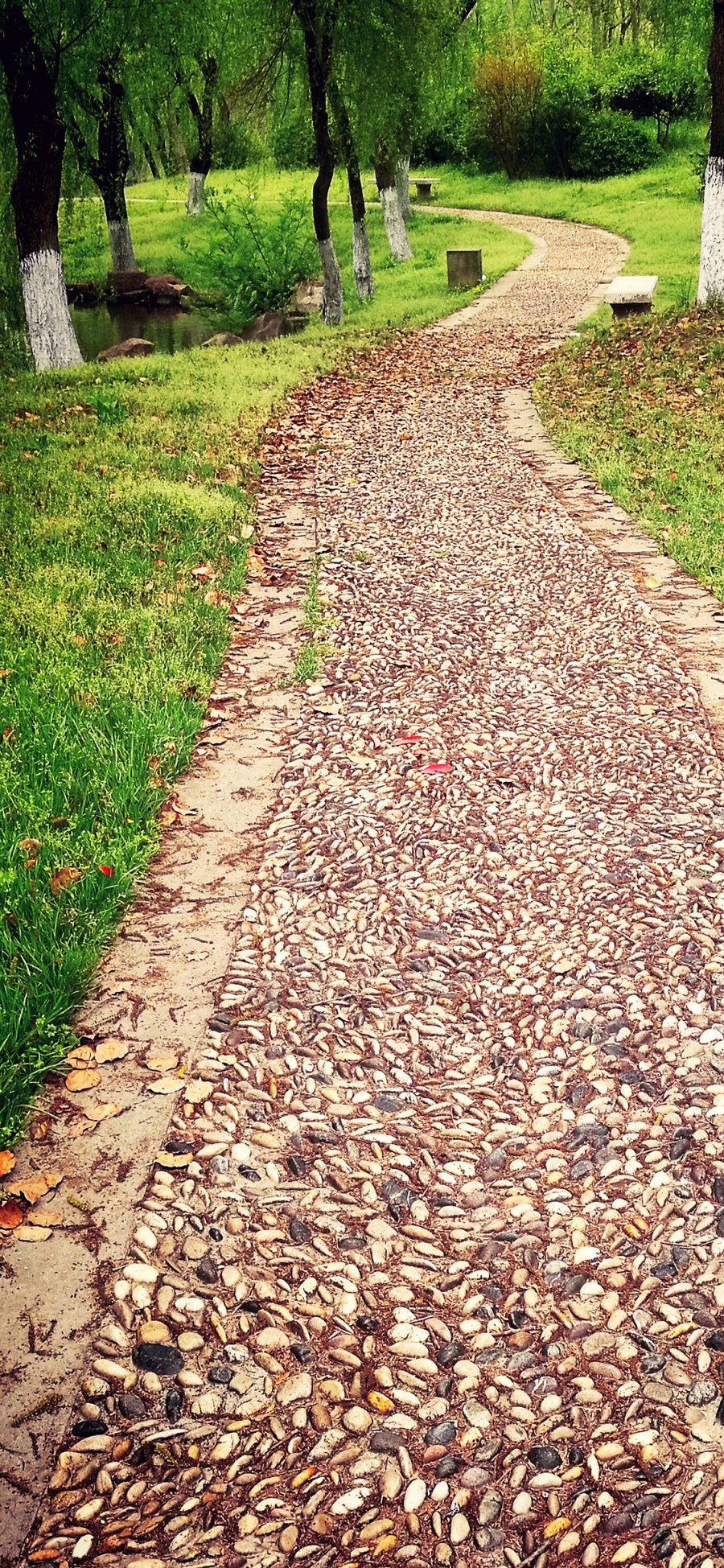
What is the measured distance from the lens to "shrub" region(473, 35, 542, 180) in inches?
1487

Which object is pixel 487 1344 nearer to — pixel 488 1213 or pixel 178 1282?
pixel 488 1213

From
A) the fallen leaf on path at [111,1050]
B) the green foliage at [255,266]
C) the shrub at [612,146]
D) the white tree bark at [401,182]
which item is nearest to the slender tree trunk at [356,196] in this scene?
the green foliage at [255,266]

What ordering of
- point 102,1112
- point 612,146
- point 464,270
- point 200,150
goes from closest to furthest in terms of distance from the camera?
1. point 102,1112
2. point 464,270
3. point 200,150
4. point 612,146

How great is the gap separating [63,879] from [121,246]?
93.3ft

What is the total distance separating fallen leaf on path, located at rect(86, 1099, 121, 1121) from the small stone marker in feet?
72.4

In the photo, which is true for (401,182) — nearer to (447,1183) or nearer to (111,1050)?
(111,1050)

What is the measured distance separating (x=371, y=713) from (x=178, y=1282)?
3524 millimetres

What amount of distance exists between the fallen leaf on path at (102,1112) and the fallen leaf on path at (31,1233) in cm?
40

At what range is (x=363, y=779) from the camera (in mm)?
5309

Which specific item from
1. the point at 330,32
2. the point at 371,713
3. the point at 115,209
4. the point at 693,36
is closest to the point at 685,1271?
the point at 371,713

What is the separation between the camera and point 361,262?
69.1 feet

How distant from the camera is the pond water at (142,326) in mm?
22469

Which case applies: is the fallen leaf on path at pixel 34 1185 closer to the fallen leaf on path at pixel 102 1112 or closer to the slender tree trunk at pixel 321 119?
the fallen leaf on path at pixel 102 1112

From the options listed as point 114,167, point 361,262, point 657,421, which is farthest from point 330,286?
point 114,167
